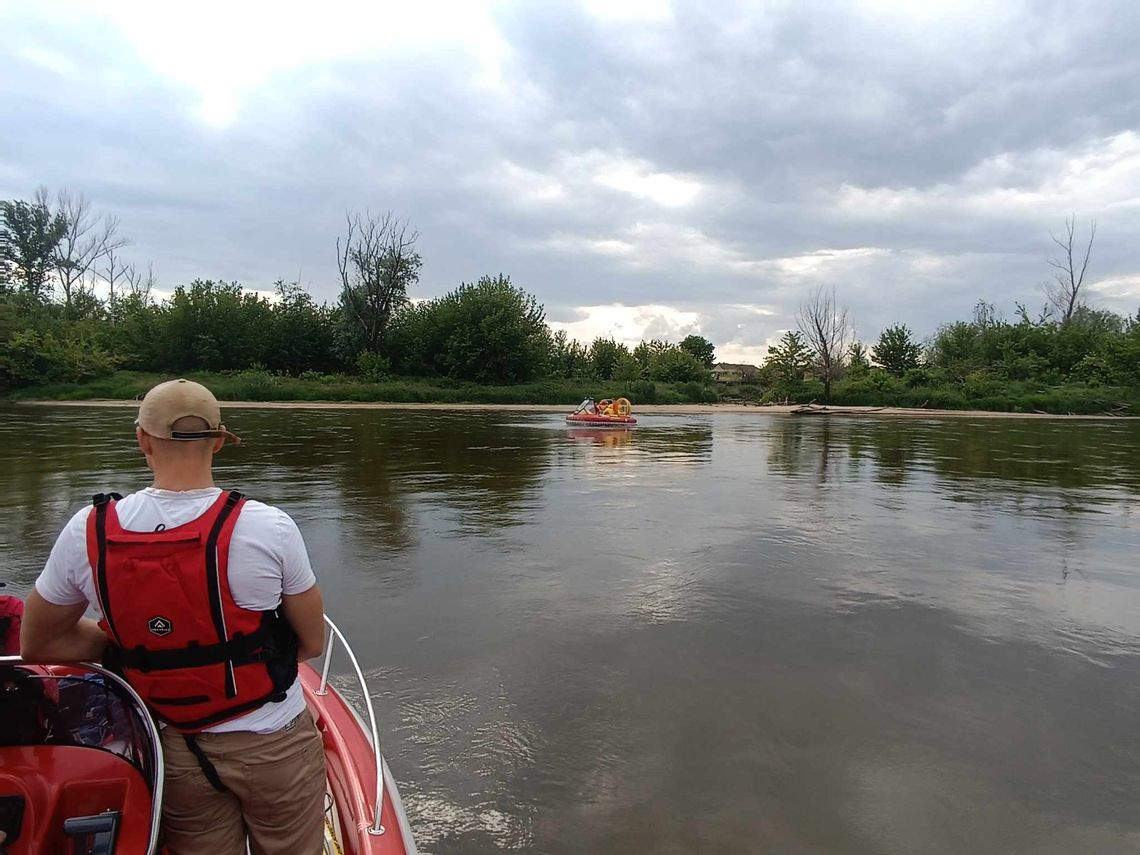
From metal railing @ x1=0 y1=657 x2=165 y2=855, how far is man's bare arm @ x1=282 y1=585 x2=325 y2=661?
0.38 m

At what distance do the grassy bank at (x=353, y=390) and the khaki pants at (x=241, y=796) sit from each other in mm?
42393

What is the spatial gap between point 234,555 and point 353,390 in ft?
141

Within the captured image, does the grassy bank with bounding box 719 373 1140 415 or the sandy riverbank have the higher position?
the grassy bank with bounding box 719 373 1140 415

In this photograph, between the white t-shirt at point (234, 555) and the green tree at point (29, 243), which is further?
the green tree at point (29, 243)

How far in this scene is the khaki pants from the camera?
6.23 feet

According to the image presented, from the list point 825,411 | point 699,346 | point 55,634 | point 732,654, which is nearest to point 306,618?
point 55,634

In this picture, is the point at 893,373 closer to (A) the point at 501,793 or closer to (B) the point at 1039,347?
(B) the point at 1039,347

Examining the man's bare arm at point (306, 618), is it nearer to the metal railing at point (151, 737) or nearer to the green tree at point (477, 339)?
the metal railing at point (151, 737)

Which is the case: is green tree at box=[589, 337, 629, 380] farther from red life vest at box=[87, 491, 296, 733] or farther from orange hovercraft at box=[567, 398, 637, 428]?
red life vest at box=[87, 491, 296, 733]

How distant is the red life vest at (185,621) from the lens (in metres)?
1.75

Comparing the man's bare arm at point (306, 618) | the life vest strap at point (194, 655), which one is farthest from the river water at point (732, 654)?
the life vest strap at point (194, 655)

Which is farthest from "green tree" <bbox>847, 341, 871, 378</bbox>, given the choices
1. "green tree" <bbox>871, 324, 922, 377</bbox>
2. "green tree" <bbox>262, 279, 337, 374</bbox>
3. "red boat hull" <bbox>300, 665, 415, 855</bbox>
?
"red boat hull" <bbox>300, 665, 415, 855</bbox>

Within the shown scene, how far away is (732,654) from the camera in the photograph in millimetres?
5059

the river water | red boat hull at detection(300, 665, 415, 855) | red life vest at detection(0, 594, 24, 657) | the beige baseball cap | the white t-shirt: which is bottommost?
the river water
